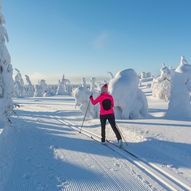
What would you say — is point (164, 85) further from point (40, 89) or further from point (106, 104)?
point (40, 89)

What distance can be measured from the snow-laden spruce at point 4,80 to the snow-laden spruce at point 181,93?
11.0 metres

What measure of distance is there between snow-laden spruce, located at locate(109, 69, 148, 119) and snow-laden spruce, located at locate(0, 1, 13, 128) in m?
6.99

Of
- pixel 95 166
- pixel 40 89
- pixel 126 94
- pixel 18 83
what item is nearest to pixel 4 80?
pixel 95 166

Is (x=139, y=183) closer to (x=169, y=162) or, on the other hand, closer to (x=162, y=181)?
(x=162, y=181)

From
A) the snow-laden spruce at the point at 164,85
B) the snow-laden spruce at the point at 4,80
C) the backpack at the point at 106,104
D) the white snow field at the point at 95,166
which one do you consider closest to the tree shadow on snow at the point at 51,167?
the white snow field at the point at 95,166

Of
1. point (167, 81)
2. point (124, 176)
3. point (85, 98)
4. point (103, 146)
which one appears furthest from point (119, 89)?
point (167, 81)

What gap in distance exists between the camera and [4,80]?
6316 mm

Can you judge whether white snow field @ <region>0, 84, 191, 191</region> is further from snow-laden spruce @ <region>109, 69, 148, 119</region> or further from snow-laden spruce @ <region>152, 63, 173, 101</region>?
snow-laden spruce @ <region>152, 63, 173, 101</region>

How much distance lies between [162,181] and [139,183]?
18.7 inches

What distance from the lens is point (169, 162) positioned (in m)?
3.23

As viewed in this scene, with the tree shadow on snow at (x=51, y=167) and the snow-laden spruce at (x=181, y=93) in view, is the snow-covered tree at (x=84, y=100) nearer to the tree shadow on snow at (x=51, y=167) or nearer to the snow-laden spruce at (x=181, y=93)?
the snow-laden spruce at (x=181, y=93)

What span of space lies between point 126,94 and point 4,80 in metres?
8.04

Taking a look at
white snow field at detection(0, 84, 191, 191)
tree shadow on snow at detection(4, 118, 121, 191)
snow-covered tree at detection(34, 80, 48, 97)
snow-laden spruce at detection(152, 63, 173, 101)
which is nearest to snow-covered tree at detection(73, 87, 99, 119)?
white snow field at detection(0, 84, 191, 191)

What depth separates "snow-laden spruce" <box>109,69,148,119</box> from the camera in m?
10.1
